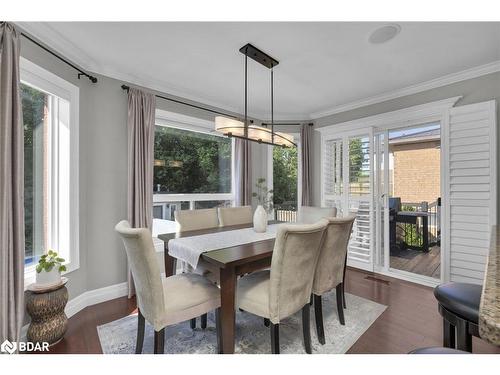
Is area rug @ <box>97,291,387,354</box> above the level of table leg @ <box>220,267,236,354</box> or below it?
below

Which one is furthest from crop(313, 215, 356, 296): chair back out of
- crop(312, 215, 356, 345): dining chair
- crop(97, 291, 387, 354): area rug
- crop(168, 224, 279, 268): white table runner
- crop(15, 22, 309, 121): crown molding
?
crop(15, 22, 309, 121): crown molding

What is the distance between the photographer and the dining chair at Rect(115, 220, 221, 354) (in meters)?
1.44

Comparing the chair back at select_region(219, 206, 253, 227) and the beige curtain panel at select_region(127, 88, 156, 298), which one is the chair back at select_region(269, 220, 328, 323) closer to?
the chair back at select_region(219, 206, 253, 227)

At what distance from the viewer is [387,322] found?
2.20 m

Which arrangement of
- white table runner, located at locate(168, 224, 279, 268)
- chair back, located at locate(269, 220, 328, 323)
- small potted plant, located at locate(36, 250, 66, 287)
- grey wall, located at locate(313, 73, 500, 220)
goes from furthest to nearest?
grey wall, located at locate(313, 73, 500, 220) → small potted plant, located at locate(36, 250, 66, 287) → white table runner, located at locate(168, 224, 279, 268) → chair back, located at locate(269, 220, 328, 323)

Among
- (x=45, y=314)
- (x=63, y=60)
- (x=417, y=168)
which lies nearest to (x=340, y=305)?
(x=45, y=314)

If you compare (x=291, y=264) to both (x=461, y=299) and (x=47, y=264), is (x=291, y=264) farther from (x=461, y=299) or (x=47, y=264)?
(x=47, y=264)

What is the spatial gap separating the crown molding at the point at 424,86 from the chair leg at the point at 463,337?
9.08 feet

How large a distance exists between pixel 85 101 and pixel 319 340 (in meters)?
3.14

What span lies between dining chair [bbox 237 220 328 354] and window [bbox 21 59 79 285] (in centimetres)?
187


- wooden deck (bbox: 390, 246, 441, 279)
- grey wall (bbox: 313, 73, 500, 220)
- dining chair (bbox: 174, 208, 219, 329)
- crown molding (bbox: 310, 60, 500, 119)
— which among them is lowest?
wooden deck (bbox: 390, 246, 441, 279)

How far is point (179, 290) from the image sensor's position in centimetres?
175

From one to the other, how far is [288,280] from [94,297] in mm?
2211

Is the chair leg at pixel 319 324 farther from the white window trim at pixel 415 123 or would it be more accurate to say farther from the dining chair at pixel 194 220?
the white window trim at pixel 415 123
